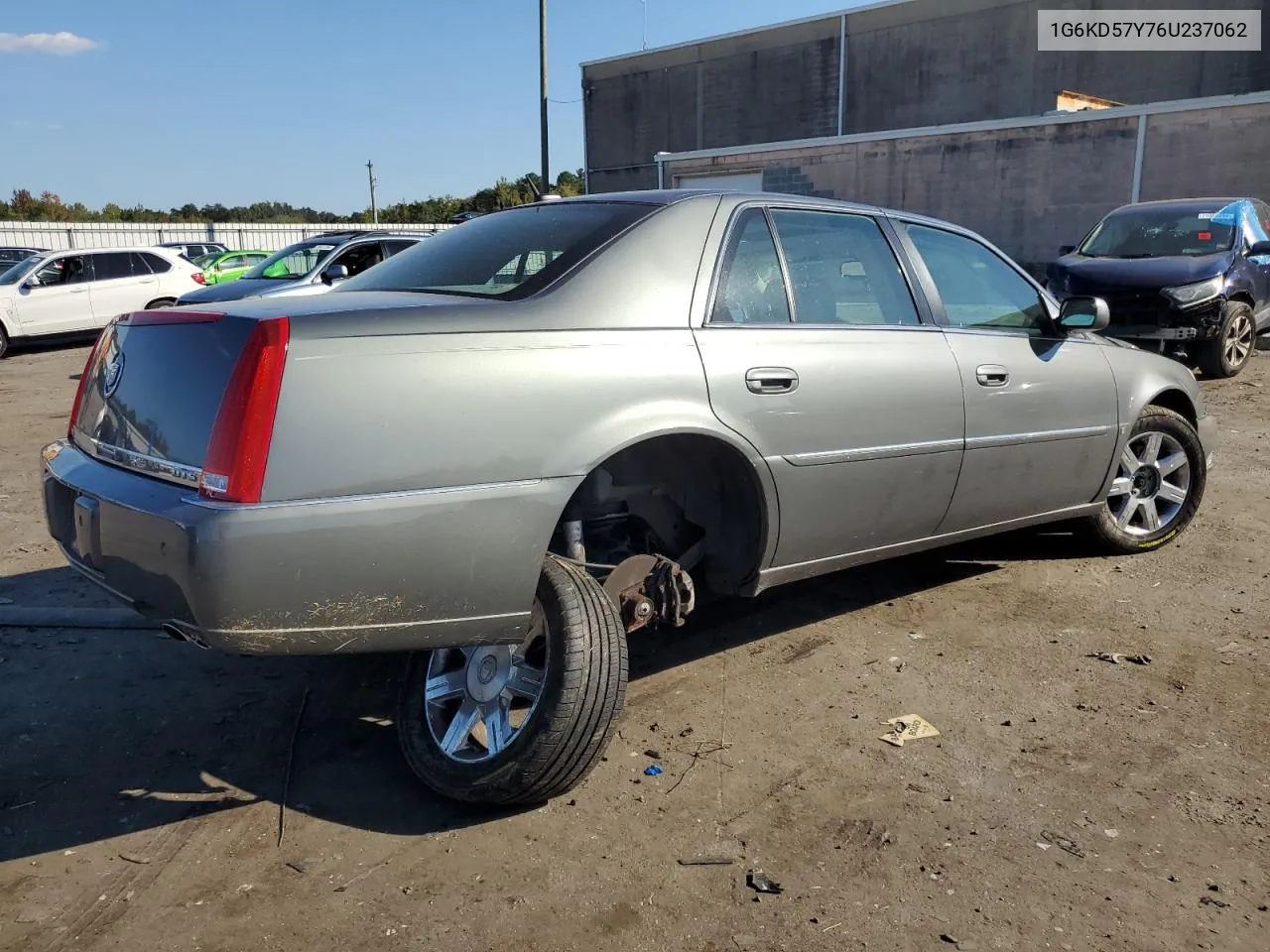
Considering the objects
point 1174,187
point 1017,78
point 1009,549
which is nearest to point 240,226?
point 1017,78

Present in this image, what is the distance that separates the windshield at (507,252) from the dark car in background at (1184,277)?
7313 mm

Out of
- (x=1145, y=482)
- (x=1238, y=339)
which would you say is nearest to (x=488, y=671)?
(x=1145, y=482)

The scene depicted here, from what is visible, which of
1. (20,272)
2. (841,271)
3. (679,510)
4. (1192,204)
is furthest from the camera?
(20,272)

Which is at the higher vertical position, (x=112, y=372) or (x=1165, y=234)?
(x=1165, y=234)

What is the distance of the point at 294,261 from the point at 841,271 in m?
10.7

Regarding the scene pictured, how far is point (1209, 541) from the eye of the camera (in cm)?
521

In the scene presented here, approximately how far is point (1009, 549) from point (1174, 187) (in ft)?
48.9

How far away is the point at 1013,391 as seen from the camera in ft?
13.1

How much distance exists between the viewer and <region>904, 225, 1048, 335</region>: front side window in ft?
13.2

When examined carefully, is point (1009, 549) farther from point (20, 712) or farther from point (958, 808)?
point (20, 712)

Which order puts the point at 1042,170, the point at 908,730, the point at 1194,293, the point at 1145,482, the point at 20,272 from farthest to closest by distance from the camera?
the point at 1042,170
the point at 20,272
the point at 1194,293
the point at 1145,482
the point at 908,730

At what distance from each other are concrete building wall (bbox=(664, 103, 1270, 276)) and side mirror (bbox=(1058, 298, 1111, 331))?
586 inches

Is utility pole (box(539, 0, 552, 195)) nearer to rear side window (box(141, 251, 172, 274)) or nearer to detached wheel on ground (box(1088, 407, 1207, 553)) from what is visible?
rear side window (box(141, 251, 172, 274))

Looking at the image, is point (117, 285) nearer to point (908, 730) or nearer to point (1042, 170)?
point (908, 730)
